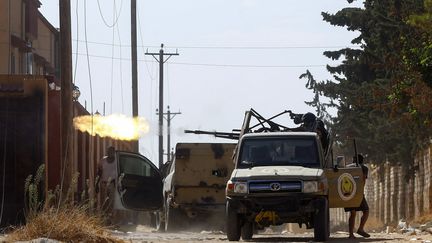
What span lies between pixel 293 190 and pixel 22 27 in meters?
26.7

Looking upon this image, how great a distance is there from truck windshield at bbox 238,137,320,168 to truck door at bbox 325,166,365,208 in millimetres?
505

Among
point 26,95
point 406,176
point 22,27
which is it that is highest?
point 22,27

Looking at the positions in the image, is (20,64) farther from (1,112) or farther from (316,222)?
(316,222)

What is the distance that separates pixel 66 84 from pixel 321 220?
6.92 meters

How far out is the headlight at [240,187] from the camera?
69.0 ft

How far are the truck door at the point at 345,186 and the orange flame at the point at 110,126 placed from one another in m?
9.70

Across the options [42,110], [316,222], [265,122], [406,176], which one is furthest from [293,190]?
[406,176]

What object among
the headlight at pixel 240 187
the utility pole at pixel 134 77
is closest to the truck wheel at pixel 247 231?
the headlight at pixel 240 187

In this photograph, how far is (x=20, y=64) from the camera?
44.9 m

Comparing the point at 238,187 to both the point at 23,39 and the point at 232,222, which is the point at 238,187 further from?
the point at 23,39

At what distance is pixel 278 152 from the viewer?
878 inches

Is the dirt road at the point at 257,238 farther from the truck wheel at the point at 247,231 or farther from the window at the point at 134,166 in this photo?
the window at the point at 134,166

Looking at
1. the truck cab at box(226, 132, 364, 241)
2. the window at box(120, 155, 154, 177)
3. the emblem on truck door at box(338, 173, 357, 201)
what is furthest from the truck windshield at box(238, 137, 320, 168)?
the window at box(120, 155, 154, 177)

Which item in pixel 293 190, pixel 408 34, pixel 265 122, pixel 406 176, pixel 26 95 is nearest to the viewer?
pixel 293 190
